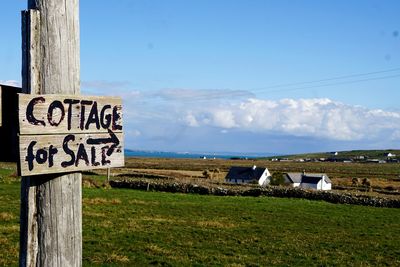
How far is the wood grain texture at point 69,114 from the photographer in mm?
2604

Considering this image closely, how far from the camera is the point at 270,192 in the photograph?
3994 centimetres

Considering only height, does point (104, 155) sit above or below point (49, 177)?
above

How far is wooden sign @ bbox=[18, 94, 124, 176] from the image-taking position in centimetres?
260

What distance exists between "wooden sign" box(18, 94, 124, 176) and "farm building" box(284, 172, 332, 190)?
71797 millimetres

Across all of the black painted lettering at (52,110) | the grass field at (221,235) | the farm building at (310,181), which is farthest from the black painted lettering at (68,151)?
the farm building at (310,181)

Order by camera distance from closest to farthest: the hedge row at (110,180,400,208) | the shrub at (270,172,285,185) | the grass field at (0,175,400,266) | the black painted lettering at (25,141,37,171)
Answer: the black painted lettering at (25,141,37,171)
the grass field at (0,175,400,266)
the hedge row at (110,180,400,208)
the shrub at (270,172,285,185)

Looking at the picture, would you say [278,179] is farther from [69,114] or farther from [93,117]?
[69,114]

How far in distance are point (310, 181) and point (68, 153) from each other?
76.6 meters

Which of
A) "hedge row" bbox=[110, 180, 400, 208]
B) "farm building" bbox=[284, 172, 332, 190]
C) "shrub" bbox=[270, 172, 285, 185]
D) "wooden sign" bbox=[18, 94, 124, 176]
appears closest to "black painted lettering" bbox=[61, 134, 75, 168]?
"wooden sign" bbox=[18, 94, 124, 176]

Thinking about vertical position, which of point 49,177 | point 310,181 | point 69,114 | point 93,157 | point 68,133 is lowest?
point 310,181

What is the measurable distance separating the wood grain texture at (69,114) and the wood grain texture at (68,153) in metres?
0.04

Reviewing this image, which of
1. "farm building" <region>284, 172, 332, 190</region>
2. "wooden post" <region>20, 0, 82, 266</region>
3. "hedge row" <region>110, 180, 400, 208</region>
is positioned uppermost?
"wooden post" <region>20, 0, 82, 266</region>

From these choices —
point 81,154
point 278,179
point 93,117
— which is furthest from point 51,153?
point 278,179

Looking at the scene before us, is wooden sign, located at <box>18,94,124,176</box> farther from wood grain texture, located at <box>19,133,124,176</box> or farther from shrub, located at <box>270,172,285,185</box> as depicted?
shrub, located at <box>270,172,285,185</box>
